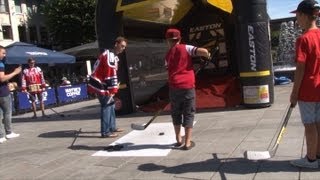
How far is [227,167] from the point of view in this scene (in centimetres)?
549

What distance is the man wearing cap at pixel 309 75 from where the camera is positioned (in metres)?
4.82

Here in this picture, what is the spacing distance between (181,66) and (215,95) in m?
4.98

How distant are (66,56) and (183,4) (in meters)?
8.30

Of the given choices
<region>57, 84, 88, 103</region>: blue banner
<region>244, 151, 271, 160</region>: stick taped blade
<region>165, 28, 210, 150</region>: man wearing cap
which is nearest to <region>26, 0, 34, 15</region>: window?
<region>57, 84, 88, 103</region>: blue banner

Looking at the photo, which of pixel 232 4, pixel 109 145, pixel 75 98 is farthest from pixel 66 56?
pixel 109 145

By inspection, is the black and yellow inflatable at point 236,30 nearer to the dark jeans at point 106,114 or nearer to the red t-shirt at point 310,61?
the dark jeans at point 106,114

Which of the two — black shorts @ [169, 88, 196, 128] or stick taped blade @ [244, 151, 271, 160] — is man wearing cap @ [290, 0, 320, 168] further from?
black shorts @ [169, 88, 196, 128]

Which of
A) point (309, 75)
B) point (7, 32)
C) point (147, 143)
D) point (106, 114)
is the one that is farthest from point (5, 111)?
point (7, 32)

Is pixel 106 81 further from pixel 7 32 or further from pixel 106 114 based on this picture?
pixel 7 32

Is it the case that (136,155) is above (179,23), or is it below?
below

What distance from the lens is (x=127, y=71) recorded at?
11109 millimetres

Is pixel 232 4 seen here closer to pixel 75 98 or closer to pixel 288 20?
pixel 288 20

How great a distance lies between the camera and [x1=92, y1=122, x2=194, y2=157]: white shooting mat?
6759 millimetres

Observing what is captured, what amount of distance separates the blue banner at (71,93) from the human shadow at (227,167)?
14.0 meters
